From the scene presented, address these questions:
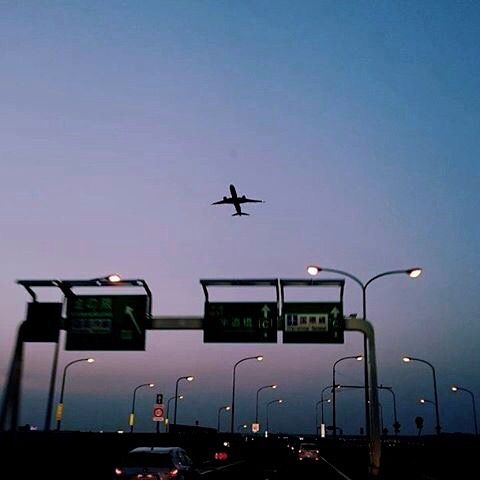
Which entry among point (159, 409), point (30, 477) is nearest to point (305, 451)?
point (159, 409)

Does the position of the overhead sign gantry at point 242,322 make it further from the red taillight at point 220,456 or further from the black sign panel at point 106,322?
the red taillight at point 220,456

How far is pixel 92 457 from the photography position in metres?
31.6

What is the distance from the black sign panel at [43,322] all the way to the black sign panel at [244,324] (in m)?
5.42

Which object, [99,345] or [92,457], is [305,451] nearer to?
[92,457]

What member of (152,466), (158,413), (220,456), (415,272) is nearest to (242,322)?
(152,466)

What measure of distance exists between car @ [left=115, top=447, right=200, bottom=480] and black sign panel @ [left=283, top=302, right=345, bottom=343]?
233 inches

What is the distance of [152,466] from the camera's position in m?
19.1

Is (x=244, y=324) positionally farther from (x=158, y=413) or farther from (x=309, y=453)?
(x=309, y=453)

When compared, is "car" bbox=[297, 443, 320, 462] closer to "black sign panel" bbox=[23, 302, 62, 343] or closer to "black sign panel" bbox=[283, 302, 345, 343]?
"black sign panel" bbox=[283, 302, 345, 343]

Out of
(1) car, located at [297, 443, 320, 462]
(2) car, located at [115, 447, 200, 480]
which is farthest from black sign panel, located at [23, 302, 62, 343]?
(1) car, located at [297, 443, 320, 462]

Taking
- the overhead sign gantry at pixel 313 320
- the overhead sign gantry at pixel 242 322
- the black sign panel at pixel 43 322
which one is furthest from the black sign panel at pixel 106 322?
the overhead sign gantry at pixel 313 320

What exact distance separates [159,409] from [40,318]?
81.8ft

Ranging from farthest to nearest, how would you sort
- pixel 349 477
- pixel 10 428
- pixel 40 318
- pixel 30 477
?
pixel 349 477
pixel 30 477
pixel 40 318
pixel 10 428

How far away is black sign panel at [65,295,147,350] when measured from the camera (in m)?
23.0
